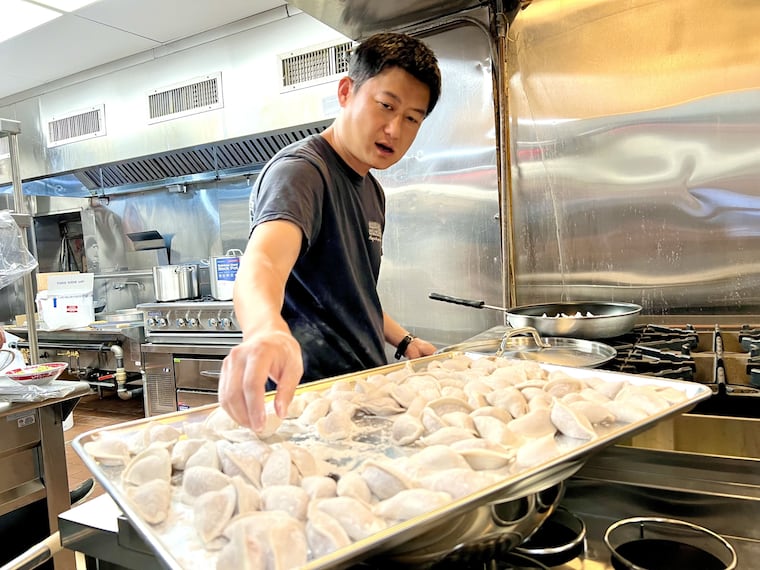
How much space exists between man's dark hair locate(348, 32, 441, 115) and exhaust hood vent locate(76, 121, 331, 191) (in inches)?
81.3

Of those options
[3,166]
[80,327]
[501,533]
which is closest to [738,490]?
[501,533]

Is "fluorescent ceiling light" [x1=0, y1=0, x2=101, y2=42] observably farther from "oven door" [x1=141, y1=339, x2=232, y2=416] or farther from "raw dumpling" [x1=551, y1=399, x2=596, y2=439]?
"raw dumpling" [x1=551, y1=399, x2=596, y2=439]

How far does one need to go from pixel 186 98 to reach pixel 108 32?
1.99 ft

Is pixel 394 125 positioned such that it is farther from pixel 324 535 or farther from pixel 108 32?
pixel 108 32

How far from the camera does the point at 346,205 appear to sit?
127 cm

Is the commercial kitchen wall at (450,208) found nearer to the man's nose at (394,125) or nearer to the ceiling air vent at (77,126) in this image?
the man's nose at (394,125)

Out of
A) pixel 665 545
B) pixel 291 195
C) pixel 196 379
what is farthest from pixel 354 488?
pixel 196 379

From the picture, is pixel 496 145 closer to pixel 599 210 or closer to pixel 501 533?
pixel 599 210

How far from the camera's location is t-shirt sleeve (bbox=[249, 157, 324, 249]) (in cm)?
97

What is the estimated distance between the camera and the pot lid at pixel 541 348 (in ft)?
3.91

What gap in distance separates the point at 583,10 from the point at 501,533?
6.99 ft

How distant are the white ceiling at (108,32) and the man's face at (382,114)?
2.41 metres

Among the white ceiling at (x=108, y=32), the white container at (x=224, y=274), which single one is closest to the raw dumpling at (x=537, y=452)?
the white container at (x=224, y=274)

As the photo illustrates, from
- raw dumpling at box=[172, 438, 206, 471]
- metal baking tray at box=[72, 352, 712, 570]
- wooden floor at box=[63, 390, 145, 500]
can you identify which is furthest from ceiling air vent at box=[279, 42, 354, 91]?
raw dumpling at box=[172, 438, 206, 471]
